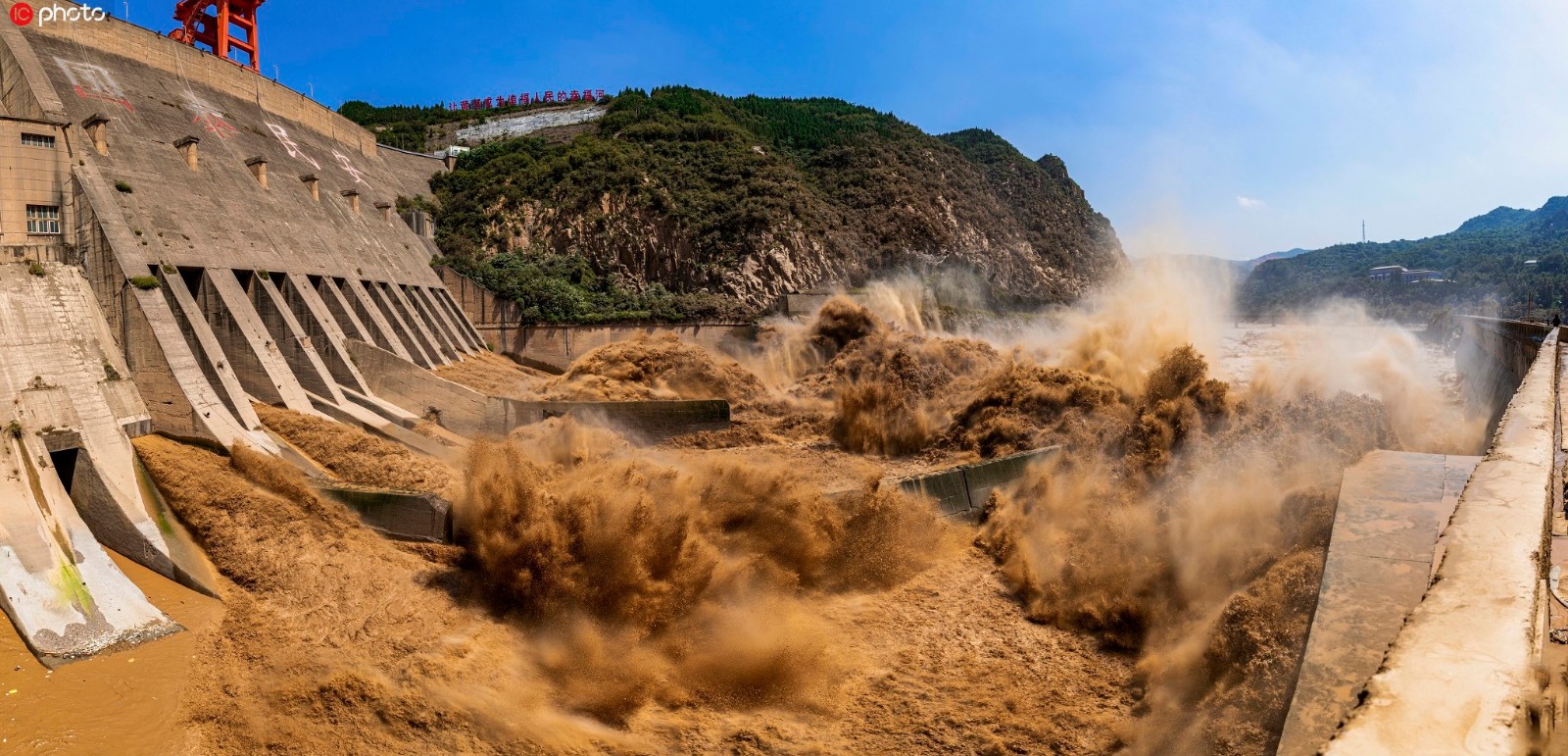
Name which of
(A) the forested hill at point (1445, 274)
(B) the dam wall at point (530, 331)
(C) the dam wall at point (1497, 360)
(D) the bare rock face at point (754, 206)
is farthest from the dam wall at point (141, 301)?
(A) the forested hill at point (1445, 274)

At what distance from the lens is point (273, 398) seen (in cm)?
1555

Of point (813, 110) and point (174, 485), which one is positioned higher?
point (813, 110)

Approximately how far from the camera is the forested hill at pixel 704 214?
3612 cm

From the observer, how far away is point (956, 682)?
895 centimetres

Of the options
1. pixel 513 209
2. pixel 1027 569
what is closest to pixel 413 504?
pixel 1027 569

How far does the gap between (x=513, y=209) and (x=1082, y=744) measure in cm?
3577

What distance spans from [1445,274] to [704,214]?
91425 mm

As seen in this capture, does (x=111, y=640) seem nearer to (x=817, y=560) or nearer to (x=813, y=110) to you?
(x=817, y=560)

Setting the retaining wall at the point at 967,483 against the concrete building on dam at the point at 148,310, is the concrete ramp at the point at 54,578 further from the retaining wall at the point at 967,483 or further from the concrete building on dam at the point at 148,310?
the retaining wall at the point at 967,483

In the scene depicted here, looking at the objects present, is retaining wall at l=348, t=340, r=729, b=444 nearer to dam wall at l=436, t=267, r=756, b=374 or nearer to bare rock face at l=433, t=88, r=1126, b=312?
dam wall at l=436, t=267, r=756, b=374

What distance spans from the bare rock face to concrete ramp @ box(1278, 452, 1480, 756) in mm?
32329

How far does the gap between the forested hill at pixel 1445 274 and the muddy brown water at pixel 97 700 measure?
181 ft

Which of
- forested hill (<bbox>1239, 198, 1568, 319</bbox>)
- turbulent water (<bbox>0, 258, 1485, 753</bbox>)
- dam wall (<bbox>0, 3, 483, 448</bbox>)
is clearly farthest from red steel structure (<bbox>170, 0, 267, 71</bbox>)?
forested hill (<bbox>1239, 198, 1568, 319</bbox>)

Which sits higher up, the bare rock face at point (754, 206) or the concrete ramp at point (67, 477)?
the bare rock face at point (754, 206)
